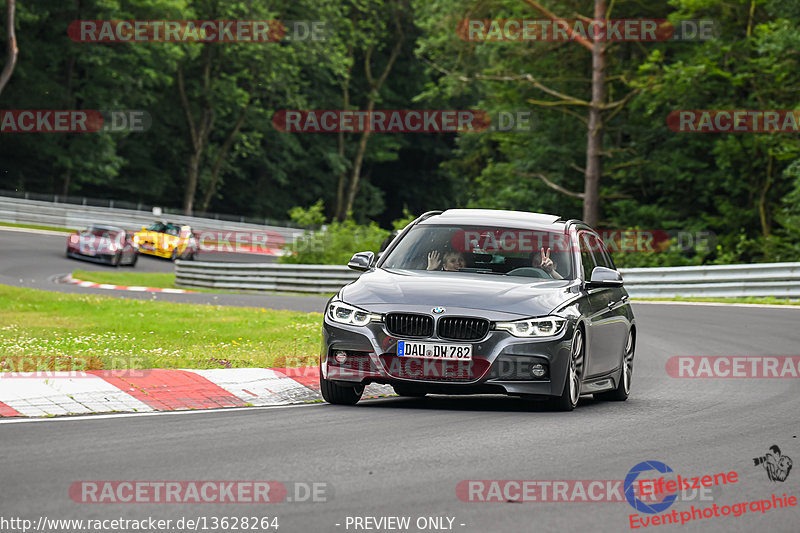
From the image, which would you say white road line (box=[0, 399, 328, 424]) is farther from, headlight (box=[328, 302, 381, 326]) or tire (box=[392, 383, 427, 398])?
headlight (box=[328, 302, 381, 326])

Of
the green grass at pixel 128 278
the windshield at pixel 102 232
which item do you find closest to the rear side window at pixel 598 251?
the green grass at pixel 128 278

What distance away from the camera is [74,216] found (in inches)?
2197

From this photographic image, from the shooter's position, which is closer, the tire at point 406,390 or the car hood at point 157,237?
the tire at point 406,390

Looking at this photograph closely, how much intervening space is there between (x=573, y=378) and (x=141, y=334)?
8.09 m

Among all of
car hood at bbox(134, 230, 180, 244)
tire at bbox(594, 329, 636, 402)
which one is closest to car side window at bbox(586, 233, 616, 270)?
tire at bbox(594, 329, 636, 402)

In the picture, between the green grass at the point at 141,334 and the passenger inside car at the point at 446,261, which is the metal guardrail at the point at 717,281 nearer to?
the green grass at the point at 141,334

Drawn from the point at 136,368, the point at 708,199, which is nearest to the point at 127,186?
the point at 708,199

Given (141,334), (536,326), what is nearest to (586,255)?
(536,326)

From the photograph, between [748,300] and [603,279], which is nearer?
[603,279]

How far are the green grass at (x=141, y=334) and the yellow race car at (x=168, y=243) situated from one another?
73.0 ft

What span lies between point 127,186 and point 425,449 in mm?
66025

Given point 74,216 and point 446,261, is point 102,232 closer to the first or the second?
point 74,216

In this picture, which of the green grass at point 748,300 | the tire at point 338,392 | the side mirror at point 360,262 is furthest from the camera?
the green grass at point 748,300

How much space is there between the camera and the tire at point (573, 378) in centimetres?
1000
